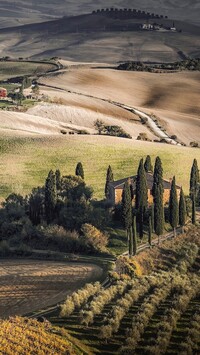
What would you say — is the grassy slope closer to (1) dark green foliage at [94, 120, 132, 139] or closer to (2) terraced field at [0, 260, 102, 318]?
(2) terraced field at [0, 260, 102, 318]

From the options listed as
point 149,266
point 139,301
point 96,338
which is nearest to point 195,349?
point 96,338

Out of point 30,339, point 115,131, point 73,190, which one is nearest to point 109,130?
point 115,131

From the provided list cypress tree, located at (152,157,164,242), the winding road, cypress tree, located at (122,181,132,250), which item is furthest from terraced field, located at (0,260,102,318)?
the winding road

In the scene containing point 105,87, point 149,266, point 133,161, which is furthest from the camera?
point 105,87

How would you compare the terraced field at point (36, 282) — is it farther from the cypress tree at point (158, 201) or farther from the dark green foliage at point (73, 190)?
the dark green foliage at point (73, 190)

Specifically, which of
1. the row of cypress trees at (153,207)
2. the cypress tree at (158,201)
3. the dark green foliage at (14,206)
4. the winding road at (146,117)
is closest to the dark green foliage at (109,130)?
the winding road at (146,117)

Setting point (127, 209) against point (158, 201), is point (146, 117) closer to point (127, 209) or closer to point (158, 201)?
point (158, 201)

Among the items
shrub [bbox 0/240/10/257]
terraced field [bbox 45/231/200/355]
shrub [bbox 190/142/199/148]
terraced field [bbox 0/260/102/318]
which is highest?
terraced field [bbox 45/231/200/355]

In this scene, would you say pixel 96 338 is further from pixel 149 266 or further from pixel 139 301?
pixel 149 266
